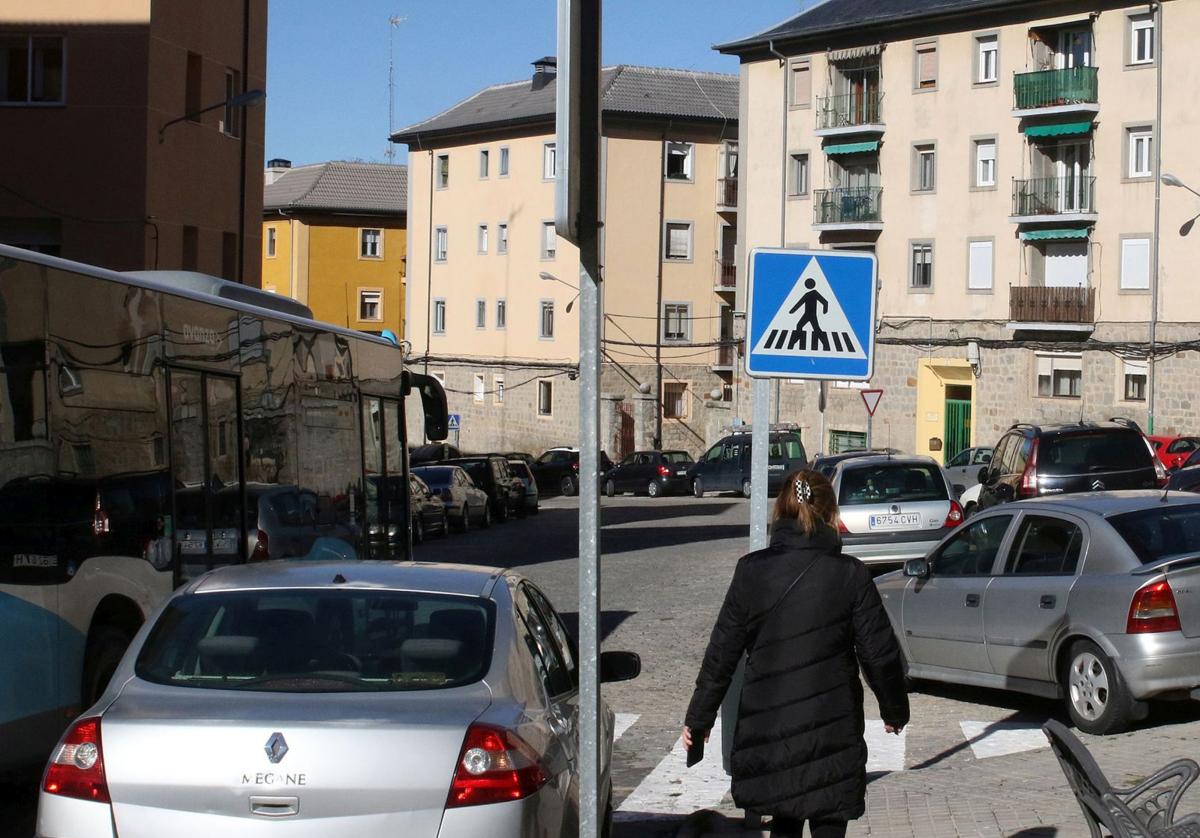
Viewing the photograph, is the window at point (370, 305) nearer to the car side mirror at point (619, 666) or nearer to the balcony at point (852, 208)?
the balcony at point (852, 208)

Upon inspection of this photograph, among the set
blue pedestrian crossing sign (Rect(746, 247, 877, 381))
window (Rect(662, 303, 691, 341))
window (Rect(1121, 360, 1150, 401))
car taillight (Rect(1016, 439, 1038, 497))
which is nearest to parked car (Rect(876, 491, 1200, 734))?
blue pedestrian crossing sign (Rect(746, 247, 877, 381))

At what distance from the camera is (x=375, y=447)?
14867 millimetres

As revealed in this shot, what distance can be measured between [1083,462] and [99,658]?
16.3 meters

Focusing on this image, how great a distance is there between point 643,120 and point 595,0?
63.7 m

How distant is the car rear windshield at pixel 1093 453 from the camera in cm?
2189

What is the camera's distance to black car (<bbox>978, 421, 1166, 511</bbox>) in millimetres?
21781

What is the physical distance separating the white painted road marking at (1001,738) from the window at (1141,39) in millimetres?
40893

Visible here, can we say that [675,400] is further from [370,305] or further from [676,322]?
[370,305]

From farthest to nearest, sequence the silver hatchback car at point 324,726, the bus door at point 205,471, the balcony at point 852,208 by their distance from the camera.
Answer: the balcony at point 852,208 → the bus door at point 205,471 → the silver hatchback car at point 324,726

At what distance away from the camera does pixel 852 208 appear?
5550 cm

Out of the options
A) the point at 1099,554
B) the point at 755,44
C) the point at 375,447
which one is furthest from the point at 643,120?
the point at 1099,554

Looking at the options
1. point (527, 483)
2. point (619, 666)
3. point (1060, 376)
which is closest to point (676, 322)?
point (1060, 376)

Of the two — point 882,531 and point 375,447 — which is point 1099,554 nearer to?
point 375,447

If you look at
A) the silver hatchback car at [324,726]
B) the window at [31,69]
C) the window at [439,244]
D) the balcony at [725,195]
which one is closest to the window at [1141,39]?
the balcony at [725,195]
